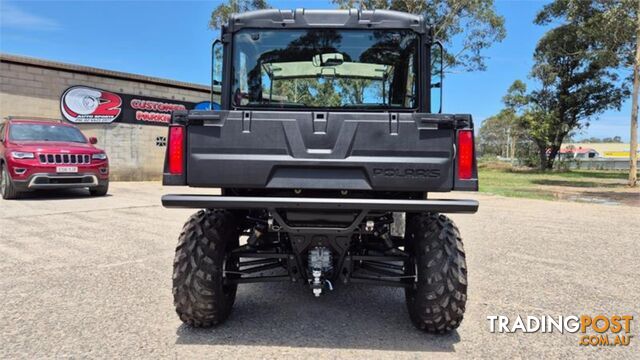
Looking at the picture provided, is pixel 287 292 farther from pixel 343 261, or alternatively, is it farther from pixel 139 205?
pixel 139 205

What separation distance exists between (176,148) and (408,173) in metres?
1.47

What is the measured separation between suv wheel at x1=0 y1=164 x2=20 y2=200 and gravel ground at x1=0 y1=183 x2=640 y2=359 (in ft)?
9.58

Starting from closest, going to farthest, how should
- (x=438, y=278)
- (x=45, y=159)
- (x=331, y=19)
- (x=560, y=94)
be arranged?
(x=438, y=278) < (x=331, y=19) < (x=45, y=159) < (x=560, y=94)

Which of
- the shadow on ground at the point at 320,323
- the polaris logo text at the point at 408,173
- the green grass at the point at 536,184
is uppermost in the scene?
the polaris logo text at the point at 408,173

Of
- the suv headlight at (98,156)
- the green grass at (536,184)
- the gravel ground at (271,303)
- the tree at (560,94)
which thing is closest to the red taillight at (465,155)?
the gravel ground at (271,303)

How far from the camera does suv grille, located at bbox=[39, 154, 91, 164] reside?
32.1 feet

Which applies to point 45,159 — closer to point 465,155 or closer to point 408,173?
point 408,173

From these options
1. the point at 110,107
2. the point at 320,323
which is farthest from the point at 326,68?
the point at 110,107

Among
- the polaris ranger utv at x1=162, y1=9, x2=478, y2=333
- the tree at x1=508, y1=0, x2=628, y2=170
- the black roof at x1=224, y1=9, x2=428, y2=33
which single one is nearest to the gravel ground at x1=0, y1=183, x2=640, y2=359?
the polaris ranger utv at x1=162, y1=9, x2=478, y2=333

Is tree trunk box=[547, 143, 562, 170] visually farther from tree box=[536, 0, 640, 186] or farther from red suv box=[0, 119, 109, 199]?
red suv box=[0, 119, 109, 199]

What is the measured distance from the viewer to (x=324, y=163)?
112 inches

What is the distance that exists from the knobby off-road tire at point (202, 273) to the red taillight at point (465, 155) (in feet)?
5.73

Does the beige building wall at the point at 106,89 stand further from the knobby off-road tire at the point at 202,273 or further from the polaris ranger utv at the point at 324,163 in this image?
the knobby off-road tire at the point at 202,273

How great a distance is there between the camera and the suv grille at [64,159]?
9.78m
